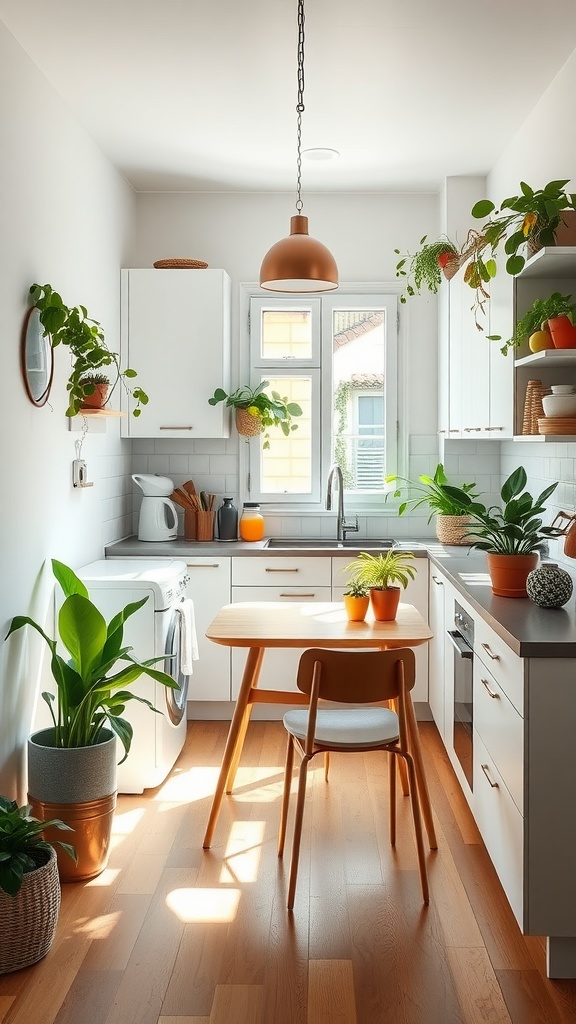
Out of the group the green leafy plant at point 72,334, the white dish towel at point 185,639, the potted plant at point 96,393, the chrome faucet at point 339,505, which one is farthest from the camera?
the chrome faucet at point 339,505

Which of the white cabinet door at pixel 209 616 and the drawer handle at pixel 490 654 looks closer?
the drawer handle at pixel 490 654

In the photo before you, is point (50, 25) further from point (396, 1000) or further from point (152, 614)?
point (396, 1000)

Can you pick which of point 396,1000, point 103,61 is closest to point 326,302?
point 103,61

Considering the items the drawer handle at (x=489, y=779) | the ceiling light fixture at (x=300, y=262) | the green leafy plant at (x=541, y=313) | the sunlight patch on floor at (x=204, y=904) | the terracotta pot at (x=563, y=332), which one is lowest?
the sunlight patch on floor at (x=204, y=904)

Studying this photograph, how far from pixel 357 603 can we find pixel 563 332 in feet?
3.89

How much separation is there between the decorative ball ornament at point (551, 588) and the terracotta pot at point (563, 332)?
0.75 m

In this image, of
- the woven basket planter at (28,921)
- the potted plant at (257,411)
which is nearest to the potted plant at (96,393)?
the potted plant at (257,411)

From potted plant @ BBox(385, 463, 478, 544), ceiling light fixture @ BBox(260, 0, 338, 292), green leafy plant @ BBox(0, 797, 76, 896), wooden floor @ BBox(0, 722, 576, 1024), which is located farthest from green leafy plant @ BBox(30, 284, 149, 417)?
potted plant @ BBox(385, 463, 478, 544)

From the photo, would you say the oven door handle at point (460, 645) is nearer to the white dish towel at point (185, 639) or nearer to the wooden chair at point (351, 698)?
the wooden chair at point (351, 698)

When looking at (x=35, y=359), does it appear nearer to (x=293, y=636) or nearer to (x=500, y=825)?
(x=293, y=636)

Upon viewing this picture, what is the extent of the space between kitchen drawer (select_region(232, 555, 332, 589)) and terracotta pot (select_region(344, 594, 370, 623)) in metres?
1.34

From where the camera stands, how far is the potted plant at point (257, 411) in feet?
16.6

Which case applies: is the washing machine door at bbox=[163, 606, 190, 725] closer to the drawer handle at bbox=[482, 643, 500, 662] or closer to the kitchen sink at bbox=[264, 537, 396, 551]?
the kitchen sink at bbox=[264, 537, 396, 551]

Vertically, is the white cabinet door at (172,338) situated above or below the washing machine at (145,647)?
above
